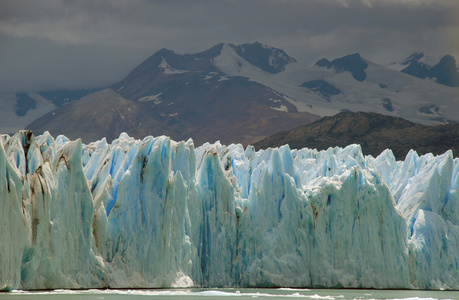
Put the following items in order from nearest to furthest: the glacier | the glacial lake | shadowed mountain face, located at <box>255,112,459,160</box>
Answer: the glacial lake < the glacier < shadowed mountain face, located at <box>255,112,459,160</box>

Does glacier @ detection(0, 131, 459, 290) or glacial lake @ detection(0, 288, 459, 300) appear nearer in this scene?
glacial lake @ detection(0, 288, 459, 300)

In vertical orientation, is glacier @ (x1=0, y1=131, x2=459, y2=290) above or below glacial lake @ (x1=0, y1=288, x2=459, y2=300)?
above

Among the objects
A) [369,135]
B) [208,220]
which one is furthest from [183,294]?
[369,135]

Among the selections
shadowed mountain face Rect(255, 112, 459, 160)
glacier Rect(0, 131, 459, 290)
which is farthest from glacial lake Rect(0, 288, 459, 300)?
shadowed mountain face Rect(255, 112, 459, 160)

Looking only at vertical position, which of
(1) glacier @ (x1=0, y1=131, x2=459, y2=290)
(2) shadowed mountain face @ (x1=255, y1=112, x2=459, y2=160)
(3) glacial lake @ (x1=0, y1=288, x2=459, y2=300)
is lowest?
(3) glacial lake @ (x1=0, y1=288, x2=459, y2=300)

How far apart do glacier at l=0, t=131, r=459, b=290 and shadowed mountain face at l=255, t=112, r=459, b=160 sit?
8919 centimetres

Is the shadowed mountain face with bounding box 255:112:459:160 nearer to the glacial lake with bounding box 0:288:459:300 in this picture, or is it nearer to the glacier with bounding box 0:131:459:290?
the glacier with bounding box 0:131:459:290

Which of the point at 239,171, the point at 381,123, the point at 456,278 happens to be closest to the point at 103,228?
the point at 239,171

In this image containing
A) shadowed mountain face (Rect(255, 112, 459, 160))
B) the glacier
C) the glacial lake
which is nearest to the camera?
the glacial lake

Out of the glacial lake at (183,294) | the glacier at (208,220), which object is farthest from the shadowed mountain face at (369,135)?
the glacial lake at (183,294)

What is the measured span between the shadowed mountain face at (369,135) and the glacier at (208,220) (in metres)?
89.2

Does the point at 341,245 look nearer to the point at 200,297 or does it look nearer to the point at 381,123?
the point at 200,297

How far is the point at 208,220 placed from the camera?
39.2 meters

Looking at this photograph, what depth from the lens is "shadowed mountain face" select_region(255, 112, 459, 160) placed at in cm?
13462
